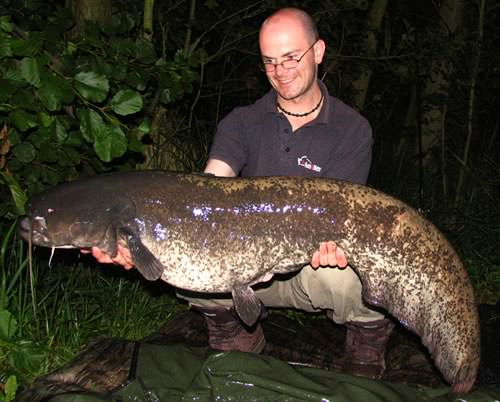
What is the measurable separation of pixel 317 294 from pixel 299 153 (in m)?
0.78

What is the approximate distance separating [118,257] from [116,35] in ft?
3.89

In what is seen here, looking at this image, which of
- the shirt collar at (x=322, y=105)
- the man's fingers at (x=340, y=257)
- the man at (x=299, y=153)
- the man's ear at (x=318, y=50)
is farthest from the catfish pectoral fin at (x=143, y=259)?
the man's ear at (x=318, y=50)

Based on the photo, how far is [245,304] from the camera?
8.48 ft

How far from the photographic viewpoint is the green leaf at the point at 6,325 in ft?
8.82

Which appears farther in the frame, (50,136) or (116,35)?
(116,35)

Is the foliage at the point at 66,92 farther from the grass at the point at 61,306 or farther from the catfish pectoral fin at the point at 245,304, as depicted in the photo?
the catfish pectoral fin at the point at 245,304

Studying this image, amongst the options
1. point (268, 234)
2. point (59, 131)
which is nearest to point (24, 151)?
point (59, 131)

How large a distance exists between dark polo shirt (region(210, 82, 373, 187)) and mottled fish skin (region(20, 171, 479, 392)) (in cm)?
57

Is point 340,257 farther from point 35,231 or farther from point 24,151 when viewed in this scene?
point 24,151

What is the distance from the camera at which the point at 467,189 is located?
251 inches

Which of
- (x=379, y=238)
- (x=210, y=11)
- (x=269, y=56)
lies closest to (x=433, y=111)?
(x=210, y=11)

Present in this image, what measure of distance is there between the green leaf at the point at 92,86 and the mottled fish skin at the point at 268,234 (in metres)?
0.41

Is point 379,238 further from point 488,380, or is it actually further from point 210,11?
point 210,11

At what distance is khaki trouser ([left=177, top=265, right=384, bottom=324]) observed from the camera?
293 cm
